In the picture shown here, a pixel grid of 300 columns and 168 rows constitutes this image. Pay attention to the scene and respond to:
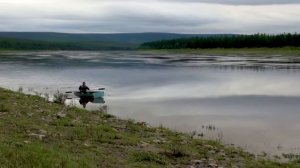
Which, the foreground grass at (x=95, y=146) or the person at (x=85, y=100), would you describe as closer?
the foreground grass at (x=95, y=146)

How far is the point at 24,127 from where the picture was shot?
14.4 m

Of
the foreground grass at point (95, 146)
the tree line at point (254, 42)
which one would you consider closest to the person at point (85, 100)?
the foreground grass at point (95, 146)

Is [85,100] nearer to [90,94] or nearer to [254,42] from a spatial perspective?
[90,94]

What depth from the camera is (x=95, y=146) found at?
13000 mm

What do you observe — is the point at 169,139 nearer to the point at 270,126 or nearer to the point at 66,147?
the point at 66,147

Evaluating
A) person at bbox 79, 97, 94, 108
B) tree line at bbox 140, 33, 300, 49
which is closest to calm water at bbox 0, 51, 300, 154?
person at bbox 79, 97, 94, 108

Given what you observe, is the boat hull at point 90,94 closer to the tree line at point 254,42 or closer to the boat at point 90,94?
the boat at point 90,94

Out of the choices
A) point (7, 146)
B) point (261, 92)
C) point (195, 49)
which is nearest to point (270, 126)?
point (7, 146)

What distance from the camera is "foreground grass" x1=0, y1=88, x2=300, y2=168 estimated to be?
10562 millimetres

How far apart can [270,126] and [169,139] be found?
665cm

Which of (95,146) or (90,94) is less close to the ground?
(95,146)

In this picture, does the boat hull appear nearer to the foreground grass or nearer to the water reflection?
the water reflection

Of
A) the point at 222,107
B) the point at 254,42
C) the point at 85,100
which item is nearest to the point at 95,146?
the point at 222,107

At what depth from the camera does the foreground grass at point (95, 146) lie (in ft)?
34.7
